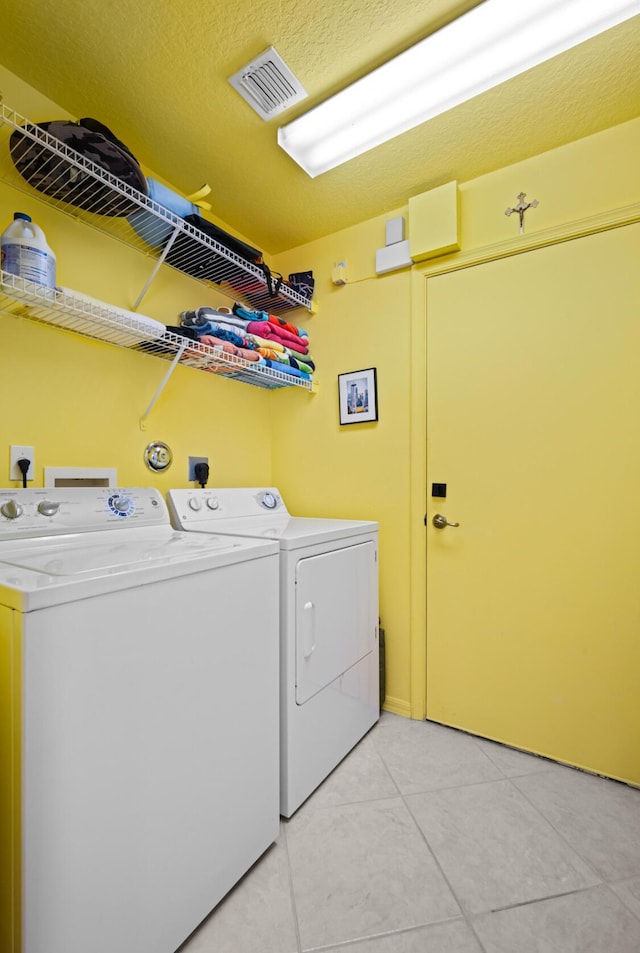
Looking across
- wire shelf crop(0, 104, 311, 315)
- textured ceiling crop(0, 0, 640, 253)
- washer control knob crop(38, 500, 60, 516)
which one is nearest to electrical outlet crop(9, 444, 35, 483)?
washer control knob crop(38, 500, 60, 516)

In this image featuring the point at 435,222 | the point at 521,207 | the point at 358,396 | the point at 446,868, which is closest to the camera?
the point at 446,868

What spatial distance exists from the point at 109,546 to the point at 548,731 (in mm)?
1797

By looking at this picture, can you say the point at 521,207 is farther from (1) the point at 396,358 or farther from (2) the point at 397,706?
(2) the point at 397,706

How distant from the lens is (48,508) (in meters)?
1.31

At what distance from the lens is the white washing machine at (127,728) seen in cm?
73

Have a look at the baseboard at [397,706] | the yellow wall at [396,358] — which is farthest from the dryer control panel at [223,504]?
the baseboard at [397,706]

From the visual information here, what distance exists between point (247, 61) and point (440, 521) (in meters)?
1.83

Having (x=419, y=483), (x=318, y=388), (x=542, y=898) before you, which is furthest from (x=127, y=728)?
(x=318, y=388)

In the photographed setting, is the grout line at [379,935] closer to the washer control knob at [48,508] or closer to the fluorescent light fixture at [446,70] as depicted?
the washer control knob at [48,508]

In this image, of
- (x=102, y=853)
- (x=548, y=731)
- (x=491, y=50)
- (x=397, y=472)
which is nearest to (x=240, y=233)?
(x=491, y=50)

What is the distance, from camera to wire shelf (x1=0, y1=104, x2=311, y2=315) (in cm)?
123

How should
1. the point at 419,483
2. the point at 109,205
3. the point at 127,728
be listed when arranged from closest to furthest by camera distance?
1. the point at 127,728
2. the point at 109,205
3. the point at 419,483

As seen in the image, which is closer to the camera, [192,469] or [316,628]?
[316,628]

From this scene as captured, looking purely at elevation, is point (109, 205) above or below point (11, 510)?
above
